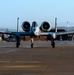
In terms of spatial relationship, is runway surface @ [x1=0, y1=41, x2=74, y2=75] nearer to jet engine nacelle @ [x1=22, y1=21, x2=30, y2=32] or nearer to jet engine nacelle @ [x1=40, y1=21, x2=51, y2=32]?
jet engine nacelle @ [x1=22, y1=21, x2=30, y2=32]

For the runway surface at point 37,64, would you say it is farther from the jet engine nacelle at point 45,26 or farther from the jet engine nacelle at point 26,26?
the jet engine nacelle at point 45,26

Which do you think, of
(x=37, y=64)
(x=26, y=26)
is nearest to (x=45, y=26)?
(x=26, y=26)

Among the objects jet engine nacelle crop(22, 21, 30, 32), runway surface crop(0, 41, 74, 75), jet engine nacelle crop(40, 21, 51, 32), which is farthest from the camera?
jet engine nacelle crop(40, 21, 51, 32)

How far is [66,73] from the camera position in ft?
46.5

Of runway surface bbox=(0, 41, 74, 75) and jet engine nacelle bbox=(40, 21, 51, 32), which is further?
jet engine nacelle bbox=(40, 21, 51, 32)

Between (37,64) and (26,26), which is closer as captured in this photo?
(37,64)

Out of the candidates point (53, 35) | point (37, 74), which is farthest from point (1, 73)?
point (53, 35)

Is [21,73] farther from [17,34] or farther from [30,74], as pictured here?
[17,34]

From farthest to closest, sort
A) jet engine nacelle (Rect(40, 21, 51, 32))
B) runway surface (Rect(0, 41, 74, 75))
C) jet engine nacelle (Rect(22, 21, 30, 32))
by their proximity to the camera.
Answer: jet engine nacelle (Rect(40, 21, 51, 32)) → jet engine nacelle (Rect(22, 21, 30, 32)) → runway surface (Rect(0, 41, 74, 75))

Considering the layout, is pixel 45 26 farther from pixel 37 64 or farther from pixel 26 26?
pixel 37 64

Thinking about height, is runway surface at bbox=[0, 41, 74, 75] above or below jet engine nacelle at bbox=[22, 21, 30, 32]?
below

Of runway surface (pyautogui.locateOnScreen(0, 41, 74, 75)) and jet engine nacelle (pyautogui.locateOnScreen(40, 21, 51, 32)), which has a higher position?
jet engine nacelle (pyautogui.locateOnScreen(40, 21, 51, 32))

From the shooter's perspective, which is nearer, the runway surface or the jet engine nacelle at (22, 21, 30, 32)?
the runway surface

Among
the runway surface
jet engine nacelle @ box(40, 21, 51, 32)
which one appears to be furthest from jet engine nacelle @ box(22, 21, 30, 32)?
the runway surface
